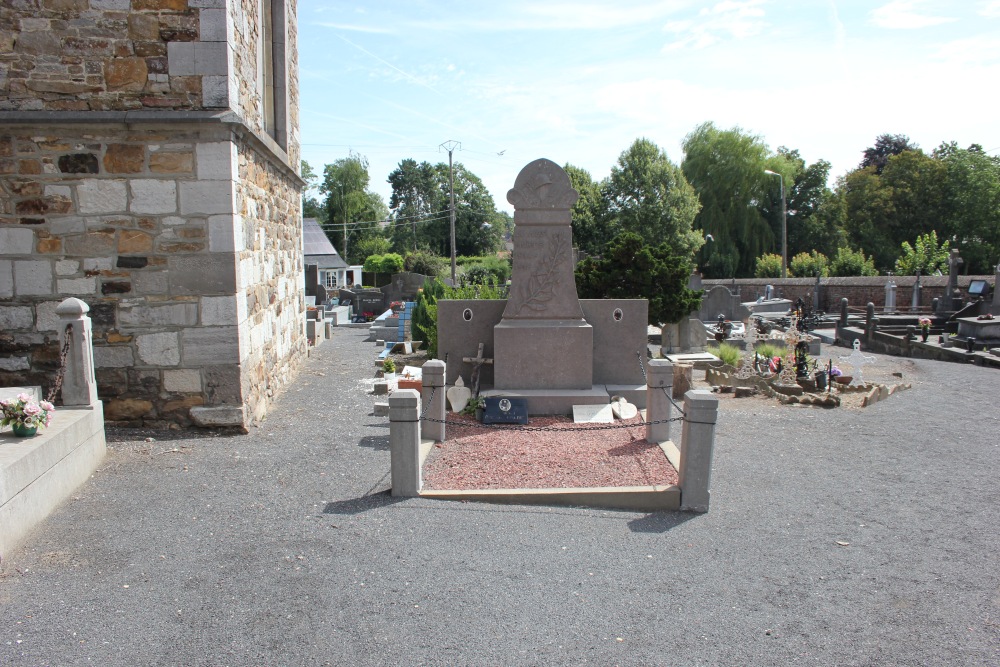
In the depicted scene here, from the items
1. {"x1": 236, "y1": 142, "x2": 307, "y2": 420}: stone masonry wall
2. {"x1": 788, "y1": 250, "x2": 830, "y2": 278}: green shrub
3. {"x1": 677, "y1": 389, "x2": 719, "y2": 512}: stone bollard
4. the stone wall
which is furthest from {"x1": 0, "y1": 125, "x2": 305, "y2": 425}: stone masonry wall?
{"x1": 788, "y1": 250, "x2": 830, "y2": 278}: green shrub

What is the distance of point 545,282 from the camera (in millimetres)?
9172

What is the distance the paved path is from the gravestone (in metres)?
2.66

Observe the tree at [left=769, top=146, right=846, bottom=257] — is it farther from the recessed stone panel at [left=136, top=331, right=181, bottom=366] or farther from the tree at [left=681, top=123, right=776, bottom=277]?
the recessed stone panel at [left=136, top=331, right=181, bottom=366]

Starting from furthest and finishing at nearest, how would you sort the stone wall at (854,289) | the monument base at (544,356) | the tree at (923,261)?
the tree at (923,261)
the stone wall at (854,289)
the monument base at (544,356)

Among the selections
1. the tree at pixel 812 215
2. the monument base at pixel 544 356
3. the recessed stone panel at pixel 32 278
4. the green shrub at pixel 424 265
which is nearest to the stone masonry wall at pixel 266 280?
the recessed stone panel at pixel 32 278

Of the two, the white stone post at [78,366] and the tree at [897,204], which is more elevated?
the tree at [897,204]

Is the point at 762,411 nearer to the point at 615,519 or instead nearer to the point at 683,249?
the point at 615,519

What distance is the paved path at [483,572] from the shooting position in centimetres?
357

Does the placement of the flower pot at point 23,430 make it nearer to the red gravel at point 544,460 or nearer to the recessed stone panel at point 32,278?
the recessed stone panel at point 32,278

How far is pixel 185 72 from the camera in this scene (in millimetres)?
7133

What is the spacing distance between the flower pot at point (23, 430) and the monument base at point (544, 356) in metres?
5.19

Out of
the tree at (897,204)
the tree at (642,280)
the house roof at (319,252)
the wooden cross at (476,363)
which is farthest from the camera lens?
the tree at (897,204)

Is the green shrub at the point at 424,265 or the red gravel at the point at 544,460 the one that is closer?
the red gravel at the point at 544,460

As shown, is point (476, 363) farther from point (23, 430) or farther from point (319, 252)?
point (319, 252)
